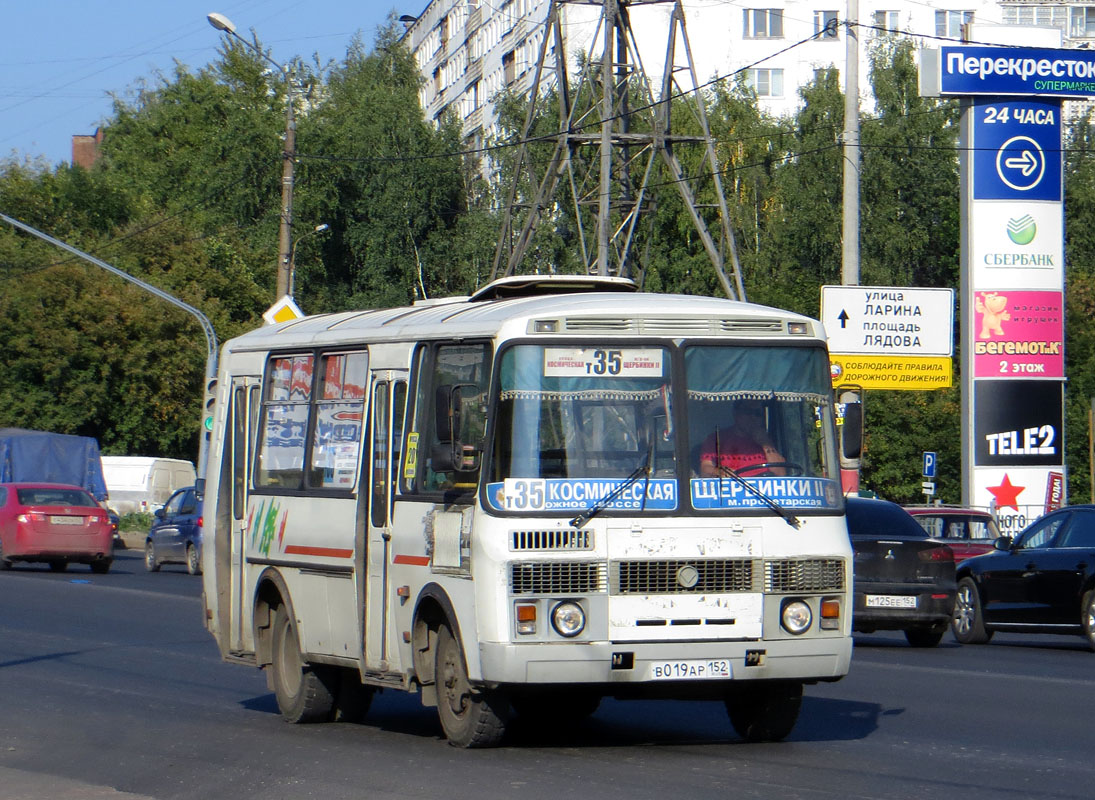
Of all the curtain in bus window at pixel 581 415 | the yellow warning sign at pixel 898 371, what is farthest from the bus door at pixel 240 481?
the yellow warning sign at pixel 898 371

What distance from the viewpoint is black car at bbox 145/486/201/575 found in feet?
115

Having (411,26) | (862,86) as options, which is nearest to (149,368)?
(862,86)

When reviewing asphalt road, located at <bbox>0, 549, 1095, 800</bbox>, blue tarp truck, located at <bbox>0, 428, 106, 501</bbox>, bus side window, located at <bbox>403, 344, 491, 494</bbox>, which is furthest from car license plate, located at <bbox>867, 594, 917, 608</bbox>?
blue tarp truck, located at <bbox>0, 428, 106, 501</bbox>

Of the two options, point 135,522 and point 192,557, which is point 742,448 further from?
point 135,522

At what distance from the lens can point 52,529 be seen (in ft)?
114

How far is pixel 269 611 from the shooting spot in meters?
12.8

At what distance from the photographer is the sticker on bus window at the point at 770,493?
10188mm

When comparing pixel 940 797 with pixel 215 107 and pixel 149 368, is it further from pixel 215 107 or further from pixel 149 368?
pixel 215 107

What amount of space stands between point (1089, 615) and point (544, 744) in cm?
1030

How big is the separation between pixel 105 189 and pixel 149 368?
77.9ft

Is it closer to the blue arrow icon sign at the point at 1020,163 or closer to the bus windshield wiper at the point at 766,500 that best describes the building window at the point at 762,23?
the blue arrow icon sign at the point at 1020,163

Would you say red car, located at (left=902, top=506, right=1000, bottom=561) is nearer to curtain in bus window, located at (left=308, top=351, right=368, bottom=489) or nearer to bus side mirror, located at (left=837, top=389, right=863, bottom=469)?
curtain in bus window, located at (left=308, top=351, right=368, bottom=489)

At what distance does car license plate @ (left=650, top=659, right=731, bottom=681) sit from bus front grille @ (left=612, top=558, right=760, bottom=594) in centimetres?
36

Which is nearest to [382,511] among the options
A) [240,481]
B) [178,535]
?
[240,481]
